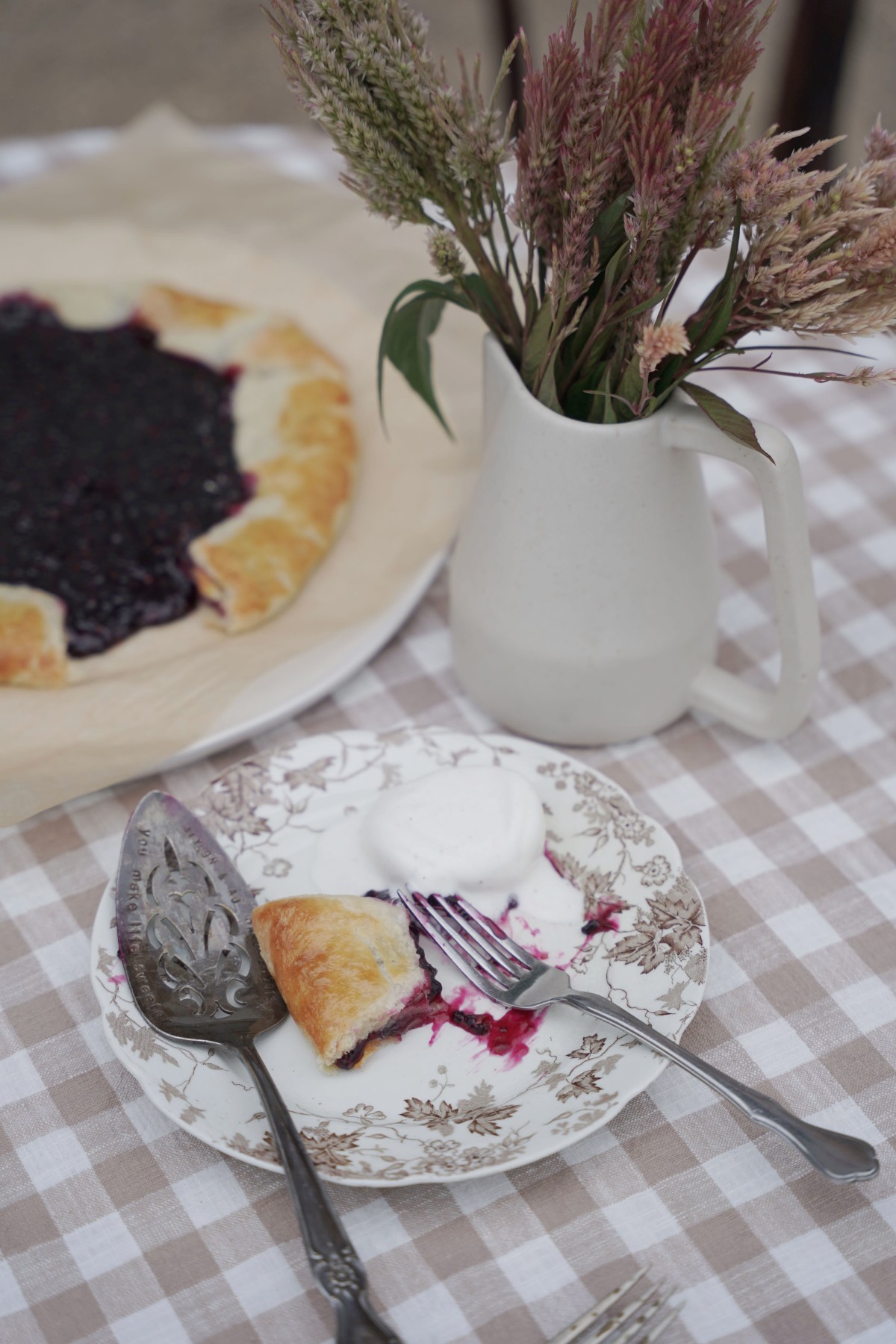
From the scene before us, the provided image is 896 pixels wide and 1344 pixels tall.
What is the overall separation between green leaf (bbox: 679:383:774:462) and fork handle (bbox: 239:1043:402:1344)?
0.59 m

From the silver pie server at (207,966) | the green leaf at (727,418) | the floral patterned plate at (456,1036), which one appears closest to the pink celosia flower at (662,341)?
the green leaf at (727,418)

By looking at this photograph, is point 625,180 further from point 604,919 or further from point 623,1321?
point 623,1321

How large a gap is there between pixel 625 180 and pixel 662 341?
0.16 m

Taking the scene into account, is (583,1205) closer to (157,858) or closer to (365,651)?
(157,858)

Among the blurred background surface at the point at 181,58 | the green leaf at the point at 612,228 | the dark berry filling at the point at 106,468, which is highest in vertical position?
the green leaf at the point at 612,228

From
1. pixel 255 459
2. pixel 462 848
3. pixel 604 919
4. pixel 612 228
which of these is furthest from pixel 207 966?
pixel 255 459

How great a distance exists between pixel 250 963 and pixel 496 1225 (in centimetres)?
26

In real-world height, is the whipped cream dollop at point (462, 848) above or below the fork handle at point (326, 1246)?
above

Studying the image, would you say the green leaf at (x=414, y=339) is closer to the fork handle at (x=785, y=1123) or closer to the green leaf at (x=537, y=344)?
the green leaf at (x=537, y=344)

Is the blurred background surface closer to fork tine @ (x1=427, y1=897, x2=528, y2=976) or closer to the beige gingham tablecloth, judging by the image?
the beige gingham tablecloth

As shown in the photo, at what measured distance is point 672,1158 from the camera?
844 millimetres

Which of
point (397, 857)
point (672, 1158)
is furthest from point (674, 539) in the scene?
point (672, 1158)

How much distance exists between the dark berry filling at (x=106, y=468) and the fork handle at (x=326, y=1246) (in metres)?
0.70

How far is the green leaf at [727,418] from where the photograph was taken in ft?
2.86
